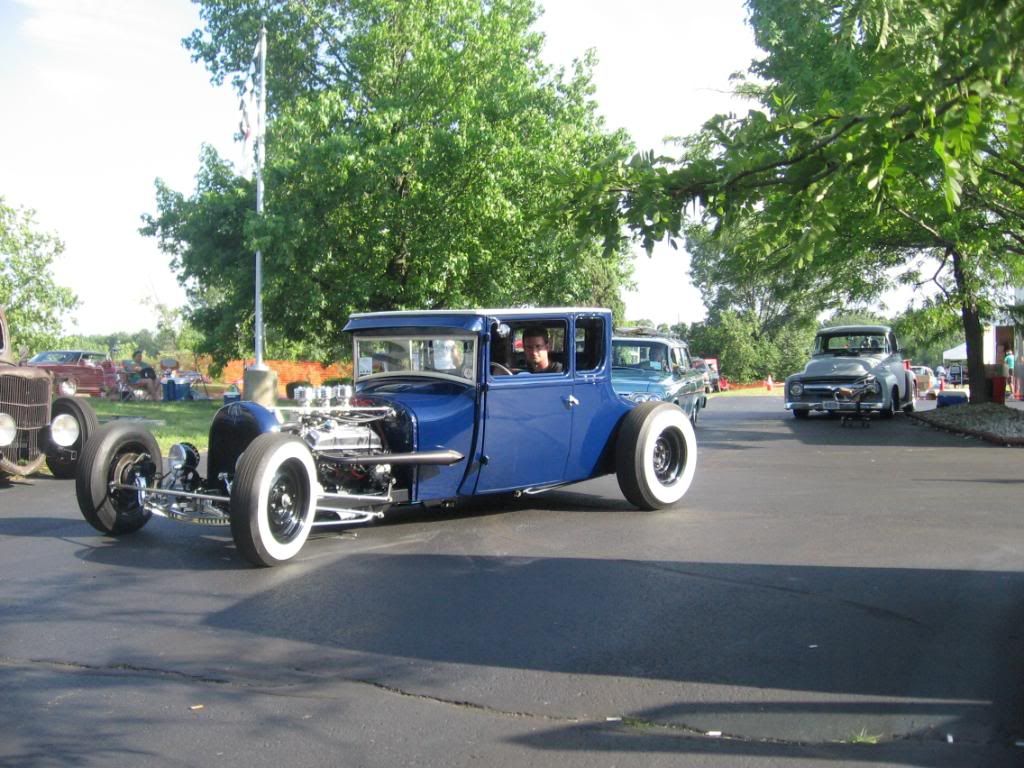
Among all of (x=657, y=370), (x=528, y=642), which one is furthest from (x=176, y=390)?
(x=528, y=642)

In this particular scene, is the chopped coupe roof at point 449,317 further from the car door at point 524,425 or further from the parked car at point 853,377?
the parked car at point 853,377

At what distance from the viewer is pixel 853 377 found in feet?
67.7

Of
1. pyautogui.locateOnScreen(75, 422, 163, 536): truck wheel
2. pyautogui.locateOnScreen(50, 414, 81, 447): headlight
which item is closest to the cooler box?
pyautogui.locateOnScreen(50, 414, 81, 447): headlight

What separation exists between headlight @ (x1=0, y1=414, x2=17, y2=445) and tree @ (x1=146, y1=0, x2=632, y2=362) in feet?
39.5

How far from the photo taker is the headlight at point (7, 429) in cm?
1031

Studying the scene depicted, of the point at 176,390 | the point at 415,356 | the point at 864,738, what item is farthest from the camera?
the point at 176,390

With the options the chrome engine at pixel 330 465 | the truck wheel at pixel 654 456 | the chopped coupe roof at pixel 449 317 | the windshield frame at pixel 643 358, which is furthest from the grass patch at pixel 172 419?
the windshield frame at pixel 643 358

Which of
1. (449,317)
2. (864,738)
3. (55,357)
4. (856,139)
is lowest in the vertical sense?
(864,738)

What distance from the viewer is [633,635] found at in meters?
5.10

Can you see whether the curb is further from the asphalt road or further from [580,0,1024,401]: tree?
[580,0,1024,401]: tree

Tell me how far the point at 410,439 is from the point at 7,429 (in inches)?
208

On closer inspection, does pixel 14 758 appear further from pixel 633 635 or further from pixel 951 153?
pixel 951 153

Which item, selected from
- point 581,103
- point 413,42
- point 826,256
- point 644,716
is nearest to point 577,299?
point 581,103

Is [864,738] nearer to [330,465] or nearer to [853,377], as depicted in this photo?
[330,465]
